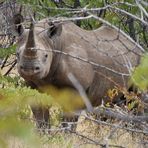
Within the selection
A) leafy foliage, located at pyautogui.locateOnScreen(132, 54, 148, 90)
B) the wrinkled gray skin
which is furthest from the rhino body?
leafy foliage, located at pyautogui.locateOnScreen(132, 54, 148, 90)

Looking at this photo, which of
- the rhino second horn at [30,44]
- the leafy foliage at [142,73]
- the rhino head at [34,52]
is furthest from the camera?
the rhino head at [34,52]

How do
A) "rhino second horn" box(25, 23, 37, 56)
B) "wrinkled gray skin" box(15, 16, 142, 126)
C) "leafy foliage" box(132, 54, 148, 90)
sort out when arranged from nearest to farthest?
"leafy foliage" box(132, 54, 148, 90) < "rhino second horn" box(25, 23, 37, 56) < "wrinkled gray skin" box(15, 16, 142, 126)

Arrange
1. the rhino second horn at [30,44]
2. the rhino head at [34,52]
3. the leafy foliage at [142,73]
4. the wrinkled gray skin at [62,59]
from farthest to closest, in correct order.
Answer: the wrinkled gray skin at [62,59] < the rhino head at [34,52] < the rhino second horn at [30,44] < the leafy foliage at [142,73]

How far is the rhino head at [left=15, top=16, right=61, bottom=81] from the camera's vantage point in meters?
6.37

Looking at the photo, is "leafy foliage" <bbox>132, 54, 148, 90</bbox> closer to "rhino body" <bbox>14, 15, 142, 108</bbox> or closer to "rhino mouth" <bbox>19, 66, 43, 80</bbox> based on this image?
"rhino body" <bbox>14, 15, 142, 108</bbox>

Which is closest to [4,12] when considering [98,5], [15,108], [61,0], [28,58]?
[61,0]

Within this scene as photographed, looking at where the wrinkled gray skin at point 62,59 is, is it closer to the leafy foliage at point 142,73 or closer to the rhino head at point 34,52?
the rhino head at point 34,52

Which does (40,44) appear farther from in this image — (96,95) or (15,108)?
(15,108)

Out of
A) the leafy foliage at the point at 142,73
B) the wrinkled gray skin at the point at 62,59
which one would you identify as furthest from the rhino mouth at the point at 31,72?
the leafy foliage at the point at 142,73

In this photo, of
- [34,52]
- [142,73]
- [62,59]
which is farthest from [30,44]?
[142,73]

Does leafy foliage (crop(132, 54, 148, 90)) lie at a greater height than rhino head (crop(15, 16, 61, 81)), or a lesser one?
greater

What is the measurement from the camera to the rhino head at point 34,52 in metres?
6.37

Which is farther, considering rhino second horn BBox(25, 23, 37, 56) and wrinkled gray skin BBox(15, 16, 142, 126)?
wrinkled gray skin BBox(15, 16, 142, 126)

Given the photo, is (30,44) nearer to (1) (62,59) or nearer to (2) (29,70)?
(2) (29,70)
